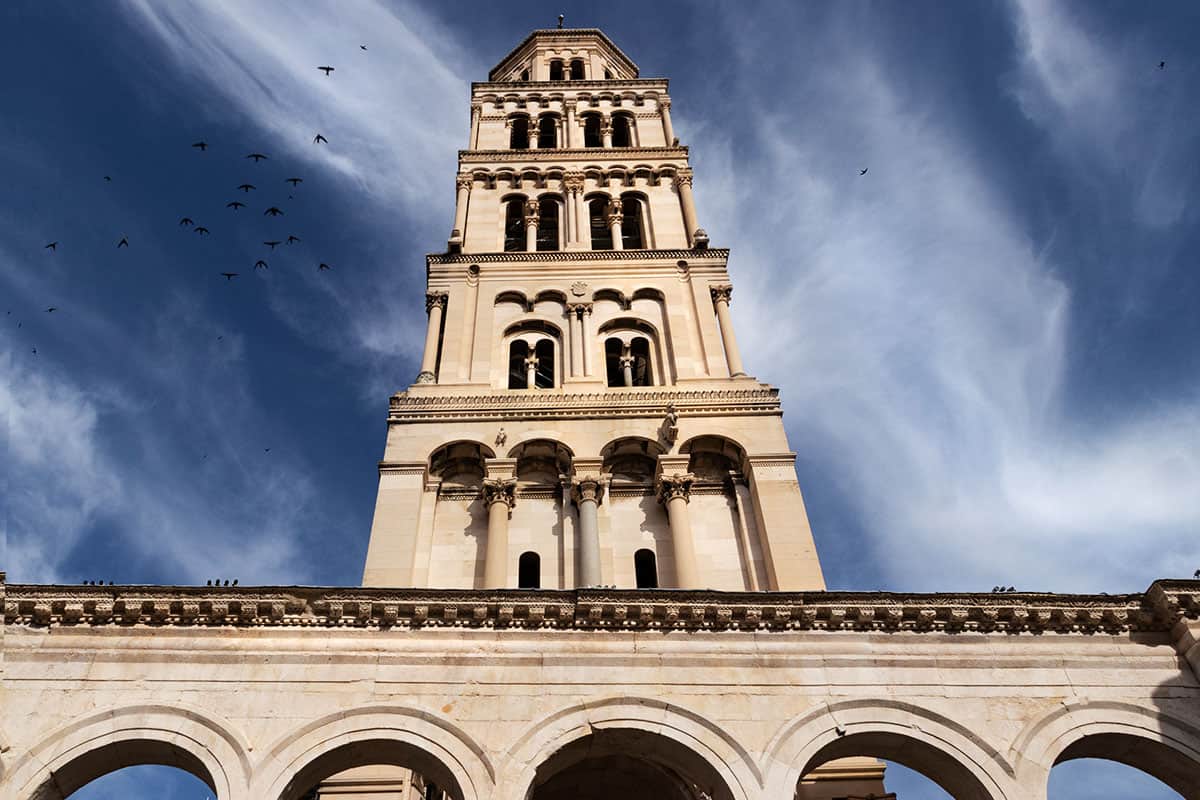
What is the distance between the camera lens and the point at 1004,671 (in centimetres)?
1591

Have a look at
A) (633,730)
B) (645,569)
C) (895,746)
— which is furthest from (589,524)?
(895,746)

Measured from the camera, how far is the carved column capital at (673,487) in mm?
25203

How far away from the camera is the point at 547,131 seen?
44.0 meters

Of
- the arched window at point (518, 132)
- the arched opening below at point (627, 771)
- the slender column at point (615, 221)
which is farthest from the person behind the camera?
the arched window at point (518, 132)

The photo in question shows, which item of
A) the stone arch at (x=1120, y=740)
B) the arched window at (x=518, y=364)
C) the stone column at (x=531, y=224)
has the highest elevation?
the stone column at (x=531, y=224)

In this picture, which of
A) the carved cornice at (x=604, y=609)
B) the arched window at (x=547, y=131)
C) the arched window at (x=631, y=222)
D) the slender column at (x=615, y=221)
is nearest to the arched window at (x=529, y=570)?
the carved cornice at (x=604, y=609)

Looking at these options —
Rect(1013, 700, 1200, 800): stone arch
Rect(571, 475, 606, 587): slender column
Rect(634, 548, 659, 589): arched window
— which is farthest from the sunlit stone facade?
Rect(634, 548, 659, 589): arched window

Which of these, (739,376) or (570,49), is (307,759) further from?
(570,49)

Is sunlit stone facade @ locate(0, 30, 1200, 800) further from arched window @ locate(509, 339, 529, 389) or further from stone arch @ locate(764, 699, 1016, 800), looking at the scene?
arched window @ locate(509, 339, 529, 389)

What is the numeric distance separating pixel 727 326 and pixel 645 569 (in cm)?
968

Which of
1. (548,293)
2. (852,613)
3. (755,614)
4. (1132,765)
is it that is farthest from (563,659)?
(548,293)

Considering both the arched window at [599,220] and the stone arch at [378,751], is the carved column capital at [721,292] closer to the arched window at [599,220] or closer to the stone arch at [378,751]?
the arched window at [599,220]

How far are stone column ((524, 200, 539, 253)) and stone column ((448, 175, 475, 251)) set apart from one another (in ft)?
7.24

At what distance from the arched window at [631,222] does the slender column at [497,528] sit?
13831mm
